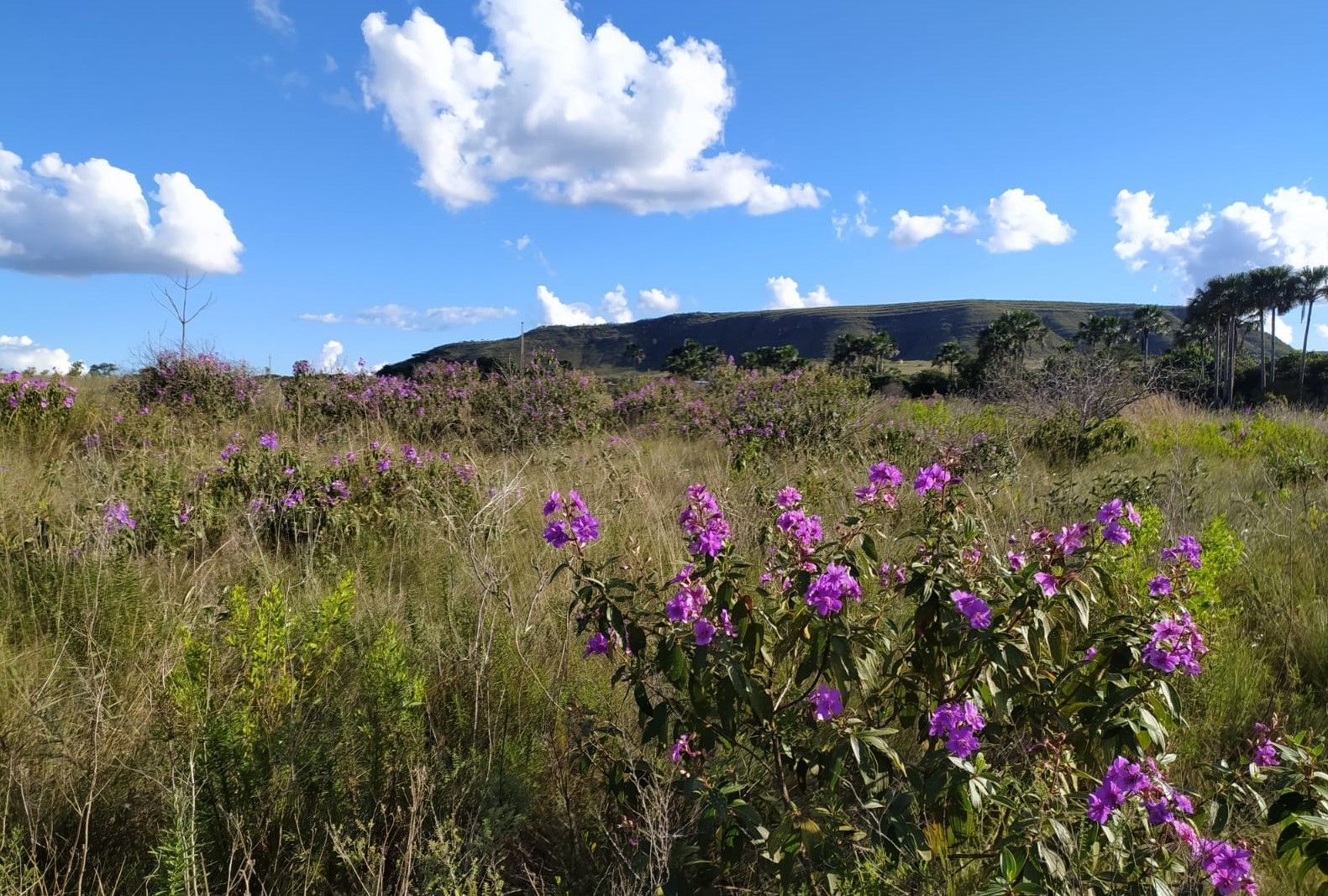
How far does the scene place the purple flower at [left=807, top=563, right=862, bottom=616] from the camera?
5.26 feet

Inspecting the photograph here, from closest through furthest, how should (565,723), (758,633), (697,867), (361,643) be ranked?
(758,633) → (697,867) → (565,723) → (361,643)

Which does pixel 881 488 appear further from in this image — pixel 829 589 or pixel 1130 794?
Result: pixel 1130 794

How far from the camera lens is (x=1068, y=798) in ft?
5.90

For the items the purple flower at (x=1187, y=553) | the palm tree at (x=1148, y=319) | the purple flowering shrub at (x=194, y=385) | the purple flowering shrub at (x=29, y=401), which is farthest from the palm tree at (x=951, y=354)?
the purple flower at (x=1187, y=553)

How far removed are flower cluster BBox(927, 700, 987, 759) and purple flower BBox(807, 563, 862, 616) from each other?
12.7 inches

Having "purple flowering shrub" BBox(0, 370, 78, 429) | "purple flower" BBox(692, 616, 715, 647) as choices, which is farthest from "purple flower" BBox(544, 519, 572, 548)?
"purple flowering shrub" BBox(0, 370, 78, 429)

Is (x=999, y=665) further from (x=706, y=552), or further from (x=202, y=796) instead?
(x=202, y=796)

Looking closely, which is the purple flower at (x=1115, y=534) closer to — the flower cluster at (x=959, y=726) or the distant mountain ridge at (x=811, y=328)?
the flower cluster at (x=959, y=726)

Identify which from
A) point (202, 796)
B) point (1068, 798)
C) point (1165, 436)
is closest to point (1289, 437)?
point (1165, 436)

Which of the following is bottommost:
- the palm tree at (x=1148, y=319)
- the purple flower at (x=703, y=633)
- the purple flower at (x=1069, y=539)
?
the purple flower at (x=703, y=633)

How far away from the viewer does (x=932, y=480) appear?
2061 mm

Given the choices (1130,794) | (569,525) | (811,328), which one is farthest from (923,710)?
(811,328)

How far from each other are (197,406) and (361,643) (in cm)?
751

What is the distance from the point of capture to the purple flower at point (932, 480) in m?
2.06
